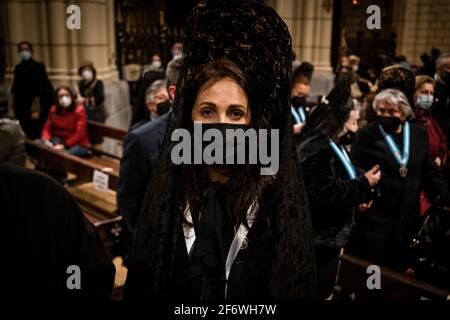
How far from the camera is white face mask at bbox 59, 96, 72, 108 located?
14.4 ft

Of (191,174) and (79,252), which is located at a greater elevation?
(191,174)

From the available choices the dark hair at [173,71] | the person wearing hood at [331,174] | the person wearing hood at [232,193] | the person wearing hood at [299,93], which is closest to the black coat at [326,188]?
the person wearing hood at [331,174]

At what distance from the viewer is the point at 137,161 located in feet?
8.05

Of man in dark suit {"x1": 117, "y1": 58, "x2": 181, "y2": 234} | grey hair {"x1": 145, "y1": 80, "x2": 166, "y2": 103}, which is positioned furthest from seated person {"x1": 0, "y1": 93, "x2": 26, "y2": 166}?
grey hair {"x1": 145, "y1": 80, "x2": 166, "y2": 103}

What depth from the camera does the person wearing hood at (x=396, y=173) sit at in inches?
101

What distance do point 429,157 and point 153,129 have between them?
58.3 inches

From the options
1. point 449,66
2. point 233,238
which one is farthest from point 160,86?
point 233,238

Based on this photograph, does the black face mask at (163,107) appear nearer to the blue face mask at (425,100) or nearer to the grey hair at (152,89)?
the grey hair at (152,89)

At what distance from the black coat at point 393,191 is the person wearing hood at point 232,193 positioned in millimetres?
1339

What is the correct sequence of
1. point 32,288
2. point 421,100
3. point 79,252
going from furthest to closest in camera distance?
point 421,100 → point 79,252 → point 32,288

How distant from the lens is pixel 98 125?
5.10 metres

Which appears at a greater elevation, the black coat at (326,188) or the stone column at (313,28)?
the stone column at (313,28)

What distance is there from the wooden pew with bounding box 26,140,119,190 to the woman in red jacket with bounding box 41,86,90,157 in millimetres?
364

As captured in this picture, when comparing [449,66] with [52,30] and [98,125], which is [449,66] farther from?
[98,125]
